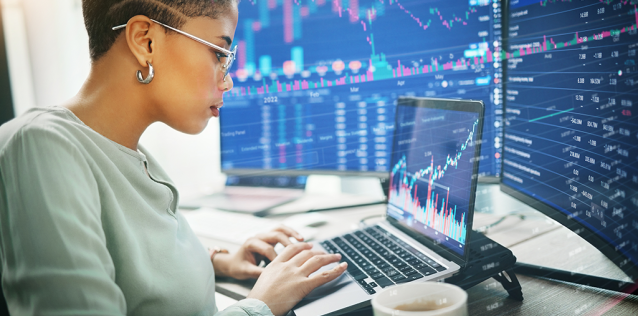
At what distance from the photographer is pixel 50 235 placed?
0.40 metres

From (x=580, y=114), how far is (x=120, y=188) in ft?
1.67

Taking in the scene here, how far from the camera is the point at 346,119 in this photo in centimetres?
88

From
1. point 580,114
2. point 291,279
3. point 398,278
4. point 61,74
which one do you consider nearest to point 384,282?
point 398,278

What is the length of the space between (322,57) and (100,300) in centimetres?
66

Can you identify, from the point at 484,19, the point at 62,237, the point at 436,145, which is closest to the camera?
the point at 62,237

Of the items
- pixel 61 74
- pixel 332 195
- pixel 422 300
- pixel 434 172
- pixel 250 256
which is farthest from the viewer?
pixel 61 74

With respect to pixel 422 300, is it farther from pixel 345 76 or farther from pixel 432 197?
pixel 345 76

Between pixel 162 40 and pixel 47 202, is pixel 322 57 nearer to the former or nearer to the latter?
pixel 162 40

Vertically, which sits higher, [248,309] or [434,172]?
[434,172]

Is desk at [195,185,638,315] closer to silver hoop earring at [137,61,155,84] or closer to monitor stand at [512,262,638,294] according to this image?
monitor stand at [512,262,638,294]

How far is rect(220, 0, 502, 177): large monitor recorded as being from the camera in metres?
0.53

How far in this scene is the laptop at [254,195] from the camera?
1.17 metres

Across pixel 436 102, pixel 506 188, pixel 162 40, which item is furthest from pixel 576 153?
pixel 162 40

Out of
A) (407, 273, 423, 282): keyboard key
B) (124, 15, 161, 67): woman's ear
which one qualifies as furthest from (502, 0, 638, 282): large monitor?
(124, 15, 161, 67): woman's ear
